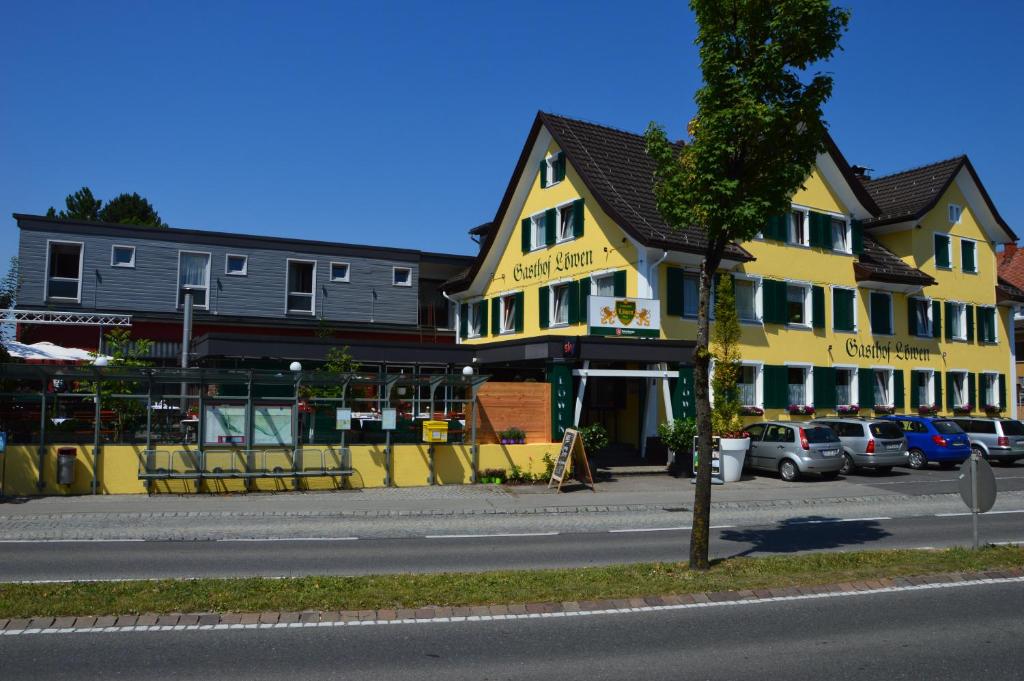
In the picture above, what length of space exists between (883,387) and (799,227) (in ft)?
24.3

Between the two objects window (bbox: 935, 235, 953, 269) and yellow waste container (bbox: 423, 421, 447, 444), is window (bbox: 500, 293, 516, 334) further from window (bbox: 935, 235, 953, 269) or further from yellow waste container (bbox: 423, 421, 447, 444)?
window (bbox: 935, 235, 953, 269)

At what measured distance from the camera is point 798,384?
30.7 m

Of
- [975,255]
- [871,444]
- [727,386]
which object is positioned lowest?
[871,444]

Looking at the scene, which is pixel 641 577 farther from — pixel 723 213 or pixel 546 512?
pixel 546 512

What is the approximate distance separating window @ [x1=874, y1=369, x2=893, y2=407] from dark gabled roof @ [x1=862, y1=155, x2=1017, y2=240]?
623 centimetres

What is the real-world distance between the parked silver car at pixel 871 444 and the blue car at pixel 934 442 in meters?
1.62

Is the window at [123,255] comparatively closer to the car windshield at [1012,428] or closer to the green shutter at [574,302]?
the green shutter at [574,302]

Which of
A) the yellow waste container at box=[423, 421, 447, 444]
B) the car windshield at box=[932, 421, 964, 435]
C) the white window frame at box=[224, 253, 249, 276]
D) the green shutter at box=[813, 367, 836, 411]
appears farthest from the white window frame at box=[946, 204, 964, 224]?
the white window frame at box=[224, 253, 249, 276]

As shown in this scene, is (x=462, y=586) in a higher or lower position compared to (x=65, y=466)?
lower

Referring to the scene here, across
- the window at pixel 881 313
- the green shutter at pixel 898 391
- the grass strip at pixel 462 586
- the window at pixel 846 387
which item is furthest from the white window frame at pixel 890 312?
the grass strip at pixel 462 586

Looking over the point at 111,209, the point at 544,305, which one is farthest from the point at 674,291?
the point at 111,209

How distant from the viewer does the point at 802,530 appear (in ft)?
49.9

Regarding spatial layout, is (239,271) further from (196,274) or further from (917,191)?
(917,191)

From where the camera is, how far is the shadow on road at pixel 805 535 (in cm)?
1318
